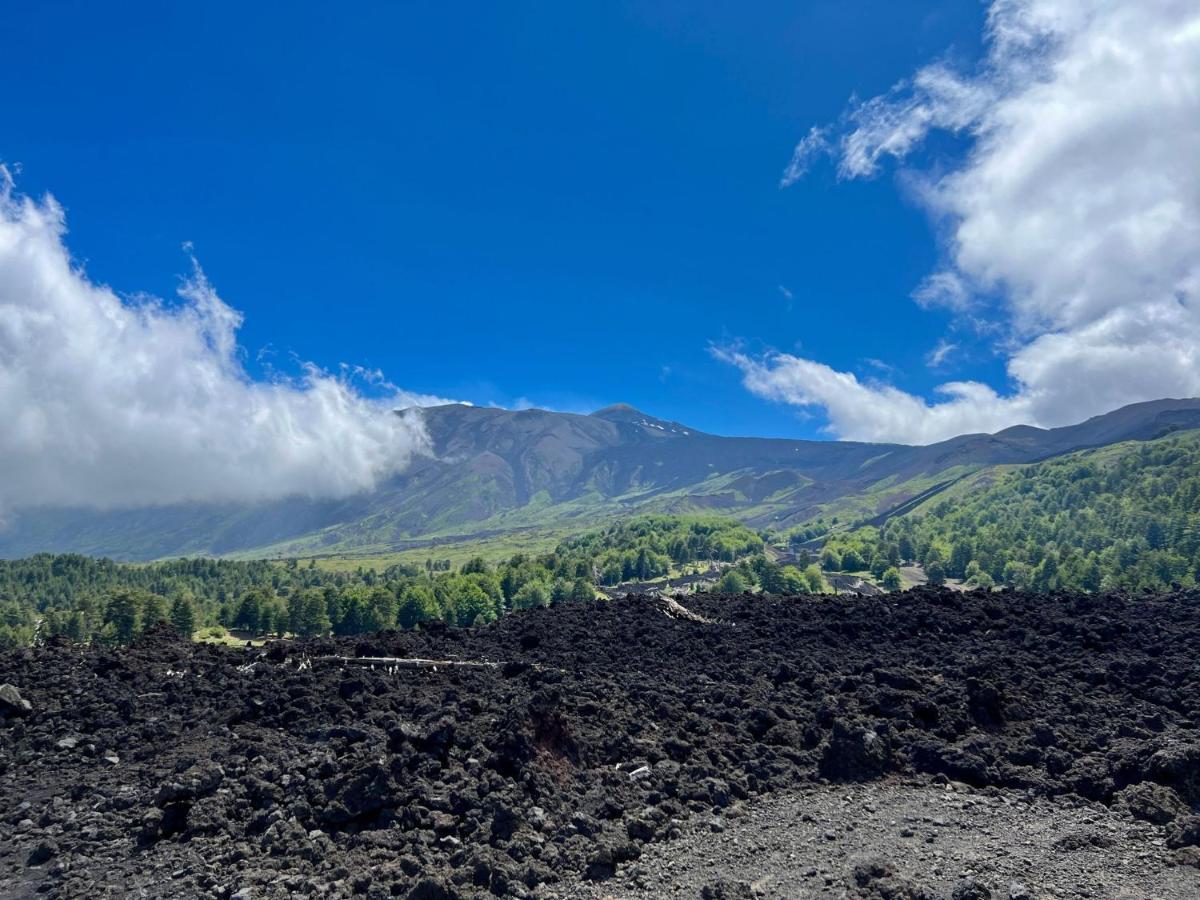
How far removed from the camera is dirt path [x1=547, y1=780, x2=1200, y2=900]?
12680mm

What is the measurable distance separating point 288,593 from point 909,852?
439ft

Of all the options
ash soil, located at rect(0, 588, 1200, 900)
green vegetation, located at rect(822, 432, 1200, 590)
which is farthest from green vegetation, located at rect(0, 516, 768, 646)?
green vegetation, located at rect(822, 432, 1200, 590)

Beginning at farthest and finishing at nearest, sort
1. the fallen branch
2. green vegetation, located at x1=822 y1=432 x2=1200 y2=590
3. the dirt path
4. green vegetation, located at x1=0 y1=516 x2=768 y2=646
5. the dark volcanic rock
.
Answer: green vegetation, located at x1=822 y1=432 x2=1200 y2=590 → green vegetation, located at x1=0 y1=516 x2=768 y2=646 → the fallen branch → the dark volcanic rock → the dirt path

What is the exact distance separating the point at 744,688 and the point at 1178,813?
11587mm

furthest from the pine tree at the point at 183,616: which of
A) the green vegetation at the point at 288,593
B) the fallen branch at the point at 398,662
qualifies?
the fallen branch at the point at 398,662

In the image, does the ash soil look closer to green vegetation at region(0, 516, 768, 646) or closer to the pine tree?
green vegetation at region(0, 516, 768, 646)

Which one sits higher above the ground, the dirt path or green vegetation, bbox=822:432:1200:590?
the dirt path

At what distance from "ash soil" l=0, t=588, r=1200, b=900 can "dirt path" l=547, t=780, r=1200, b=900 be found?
0.07 meters

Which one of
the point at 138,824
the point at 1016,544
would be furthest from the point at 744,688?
the point at 1016,544

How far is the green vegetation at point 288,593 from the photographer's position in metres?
80.6

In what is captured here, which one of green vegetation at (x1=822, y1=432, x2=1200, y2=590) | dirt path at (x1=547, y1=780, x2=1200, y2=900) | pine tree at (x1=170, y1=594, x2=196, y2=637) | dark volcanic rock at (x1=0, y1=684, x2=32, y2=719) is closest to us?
dirt path at (x1=547, y1=780, x2=1200, y2=900)

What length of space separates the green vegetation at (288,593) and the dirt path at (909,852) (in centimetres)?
2388

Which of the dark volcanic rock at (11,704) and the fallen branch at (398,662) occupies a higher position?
the dark volcanic rock at (11,704)

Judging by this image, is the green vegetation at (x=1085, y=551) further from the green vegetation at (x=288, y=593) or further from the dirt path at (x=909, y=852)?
the dirt path at (x=909, y=852)
